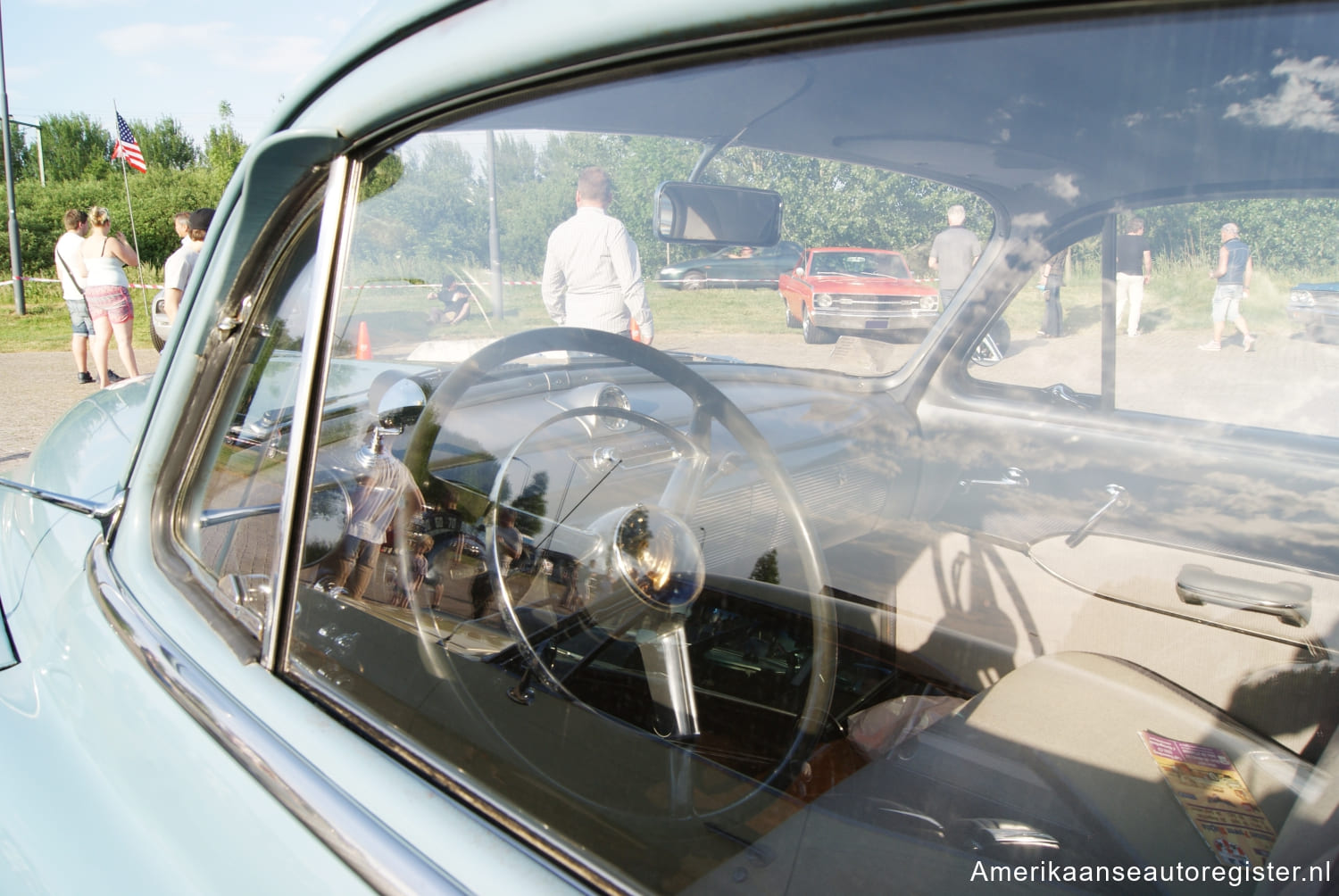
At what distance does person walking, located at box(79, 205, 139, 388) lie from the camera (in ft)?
25.0

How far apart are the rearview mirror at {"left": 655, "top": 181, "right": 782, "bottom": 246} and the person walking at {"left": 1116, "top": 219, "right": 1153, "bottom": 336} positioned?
51cm

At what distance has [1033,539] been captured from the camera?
1.74 m

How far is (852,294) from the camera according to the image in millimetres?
1452

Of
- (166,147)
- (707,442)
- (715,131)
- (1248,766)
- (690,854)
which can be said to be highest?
(166,147)

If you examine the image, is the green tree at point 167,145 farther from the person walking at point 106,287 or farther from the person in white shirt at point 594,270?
the person in white shirt at point 594,270

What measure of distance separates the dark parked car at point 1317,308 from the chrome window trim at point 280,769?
44.5 inches

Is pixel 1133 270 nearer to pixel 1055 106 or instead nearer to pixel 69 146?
pixel 1055 106

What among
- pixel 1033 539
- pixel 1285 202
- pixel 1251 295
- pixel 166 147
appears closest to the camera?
pixel 1285 202

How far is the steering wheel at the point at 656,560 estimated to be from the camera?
1.19m

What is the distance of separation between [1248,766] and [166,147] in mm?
45377

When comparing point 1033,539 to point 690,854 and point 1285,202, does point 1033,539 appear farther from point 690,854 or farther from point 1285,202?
point 690,854

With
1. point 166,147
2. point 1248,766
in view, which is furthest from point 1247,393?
point 166,147

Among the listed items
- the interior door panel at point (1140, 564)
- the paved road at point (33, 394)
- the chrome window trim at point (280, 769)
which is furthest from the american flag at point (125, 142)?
the interior door panel at point (1140, 564)

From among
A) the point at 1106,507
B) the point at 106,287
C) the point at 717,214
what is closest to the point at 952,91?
the point at 717,214
